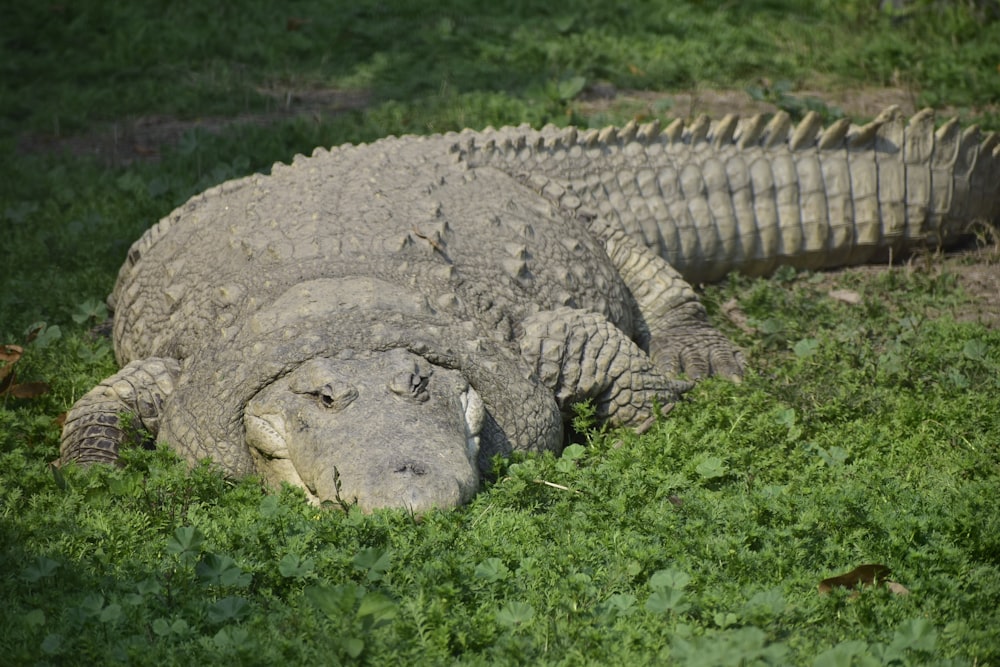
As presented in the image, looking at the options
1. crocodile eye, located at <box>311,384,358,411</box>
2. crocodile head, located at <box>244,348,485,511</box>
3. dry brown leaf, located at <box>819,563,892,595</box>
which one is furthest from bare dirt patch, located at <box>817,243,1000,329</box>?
crocodile eye, located at <box>311,384,358,411</box>

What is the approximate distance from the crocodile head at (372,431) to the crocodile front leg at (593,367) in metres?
0.58

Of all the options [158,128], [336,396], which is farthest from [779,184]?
[158,128]

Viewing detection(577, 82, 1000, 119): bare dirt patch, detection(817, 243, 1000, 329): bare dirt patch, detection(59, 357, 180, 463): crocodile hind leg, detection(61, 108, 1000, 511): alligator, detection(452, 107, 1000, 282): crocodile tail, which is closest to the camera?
detection(61, 108, 1000, 511): alligator

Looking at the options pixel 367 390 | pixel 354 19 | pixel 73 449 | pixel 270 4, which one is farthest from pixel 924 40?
pixel 73 449

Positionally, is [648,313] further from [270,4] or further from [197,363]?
[270,4]

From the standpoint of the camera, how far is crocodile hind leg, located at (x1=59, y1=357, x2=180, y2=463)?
4.76m

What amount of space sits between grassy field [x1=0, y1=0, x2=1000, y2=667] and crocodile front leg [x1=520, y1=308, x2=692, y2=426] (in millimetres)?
239

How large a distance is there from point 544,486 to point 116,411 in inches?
78.7

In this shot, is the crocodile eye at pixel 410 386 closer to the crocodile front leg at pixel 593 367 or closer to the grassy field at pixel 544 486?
the grassy field at pixel 544 486

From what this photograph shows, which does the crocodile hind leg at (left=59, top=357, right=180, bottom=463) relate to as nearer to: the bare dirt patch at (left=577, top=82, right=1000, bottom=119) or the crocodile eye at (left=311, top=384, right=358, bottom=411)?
the crocodile eye at (left=311, top=384, right=358, bottom=411)

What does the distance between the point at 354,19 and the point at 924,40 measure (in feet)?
17.2

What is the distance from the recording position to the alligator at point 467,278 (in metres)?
4.42

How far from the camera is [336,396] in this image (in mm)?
4297

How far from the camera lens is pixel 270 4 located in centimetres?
1082
